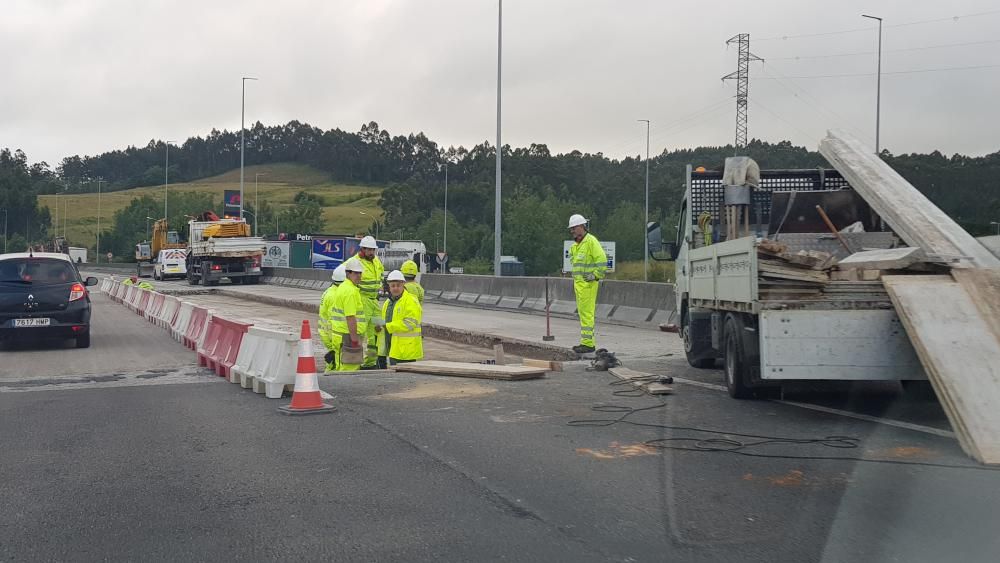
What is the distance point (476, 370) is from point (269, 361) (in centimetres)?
259

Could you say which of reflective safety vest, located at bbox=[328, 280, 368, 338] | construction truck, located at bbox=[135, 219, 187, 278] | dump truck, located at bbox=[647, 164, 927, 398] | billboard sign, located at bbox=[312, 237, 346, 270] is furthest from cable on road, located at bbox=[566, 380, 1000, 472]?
construction truck, located at bbox=[135, 219, 187, 278]

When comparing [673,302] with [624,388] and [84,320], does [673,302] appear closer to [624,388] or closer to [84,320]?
[624,388]

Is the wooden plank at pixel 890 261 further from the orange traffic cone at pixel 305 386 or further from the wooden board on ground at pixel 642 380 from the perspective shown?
the orange traffic cone at pixel 305 386

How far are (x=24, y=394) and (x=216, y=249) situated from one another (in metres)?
37.0

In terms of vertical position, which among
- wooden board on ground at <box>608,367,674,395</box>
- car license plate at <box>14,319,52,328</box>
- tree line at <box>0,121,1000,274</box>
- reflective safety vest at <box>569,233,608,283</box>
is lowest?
wooden board on ground at <box>608,367,674,395</box>

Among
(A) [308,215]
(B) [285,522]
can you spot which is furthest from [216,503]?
(A) [308,215]

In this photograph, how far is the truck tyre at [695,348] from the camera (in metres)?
12.1

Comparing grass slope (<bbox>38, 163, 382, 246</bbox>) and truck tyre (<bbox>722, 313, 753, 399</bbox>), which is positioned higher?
grass slope (<bbox>38, 163, 382, 246</bbox>)

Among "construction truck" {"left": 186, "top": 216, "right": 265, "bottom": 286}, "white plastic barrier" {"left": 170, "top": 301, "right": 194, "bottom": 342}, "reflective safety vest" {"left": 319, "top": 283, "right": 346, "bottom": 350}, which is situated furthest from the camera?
"construction truck" {"left": 186, "top": 216, "right": 265, "bottom": 286}

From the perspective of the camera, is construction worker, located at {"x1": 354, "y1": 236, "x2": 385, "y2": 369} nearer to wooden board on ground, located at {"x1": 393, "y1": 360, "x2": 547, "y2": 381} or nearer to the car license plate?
wooden board on ground, located at {"x1": 393, "y1": 360, "x2": 547, "y2": 381}

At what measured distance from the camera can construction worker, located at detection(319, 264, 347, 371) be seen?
1213cm

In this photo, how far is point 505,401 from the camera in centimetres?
1001

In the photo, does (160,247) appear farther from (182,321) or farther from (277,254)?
(182,321)

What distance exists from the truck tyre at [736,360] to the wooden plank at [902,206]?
1745 mm
